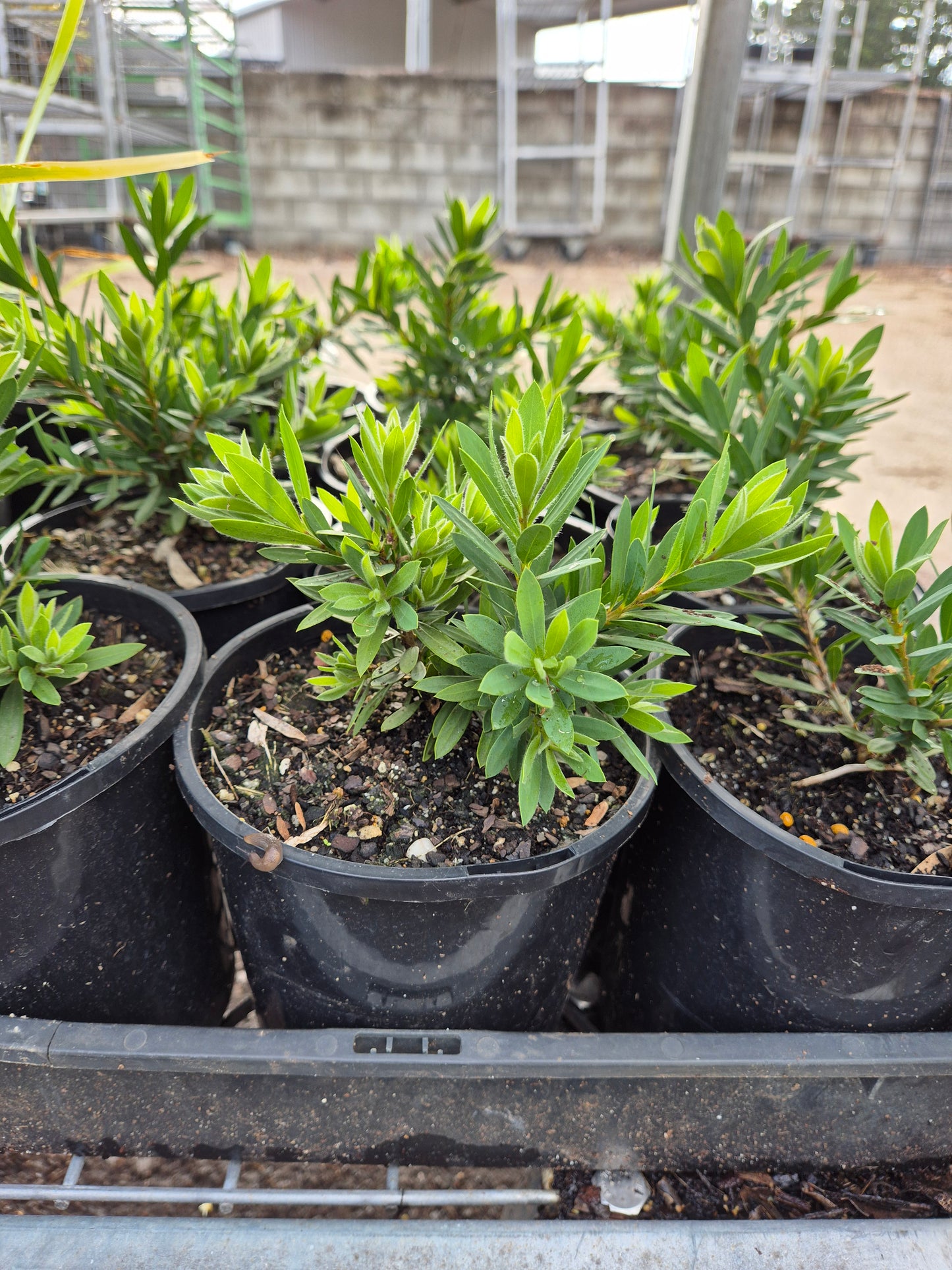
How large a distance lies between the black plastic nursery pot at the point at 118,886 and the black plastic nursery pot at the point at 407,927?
6 cm

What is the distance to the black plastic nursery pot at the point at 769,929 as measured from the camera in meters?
0.79

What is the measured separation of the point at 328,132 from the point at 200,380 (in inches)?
227

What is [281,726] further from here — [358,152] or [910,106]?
[358,152]

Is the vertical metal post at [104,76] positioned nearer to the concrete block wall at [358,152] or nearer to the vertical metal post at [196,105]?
the vertical metal post at [196,105]

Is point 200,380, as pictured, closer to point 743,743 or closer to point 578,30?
point 743,743

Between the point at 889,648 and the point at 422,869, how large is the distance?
56 centimetres

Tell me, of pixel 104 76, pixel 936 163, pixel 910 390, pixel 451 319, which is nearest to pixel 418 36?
pixel 104 76

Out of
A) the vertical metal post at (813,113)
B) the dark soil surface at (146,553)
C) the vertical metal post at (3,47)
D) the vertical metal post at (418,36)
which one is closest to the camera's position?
the dark soil surface at (146,553)

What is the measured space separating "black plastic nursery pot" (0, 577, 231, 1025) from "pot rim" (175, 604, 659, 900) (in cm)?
8

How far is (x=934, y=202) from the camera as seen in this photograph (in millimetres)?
1727

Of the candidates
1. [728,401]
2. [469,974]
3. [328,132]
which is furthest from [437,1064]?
[328,132]

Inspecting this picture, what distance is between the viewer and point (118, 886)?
0.91 meters

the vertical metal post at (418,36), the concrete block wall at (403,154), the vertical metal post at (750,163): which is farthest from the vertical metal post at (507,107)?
the vertical metal post at (750,163)

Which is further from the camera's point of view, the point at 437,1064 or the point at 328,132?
the point at 328,132
